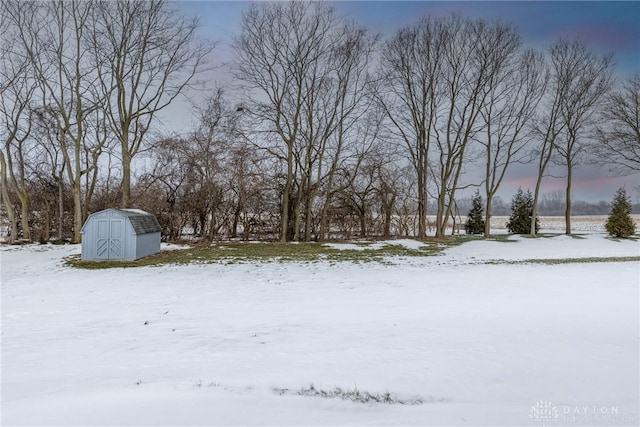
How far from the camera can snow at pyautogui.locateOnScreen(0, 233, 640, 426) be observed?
9.32 feet

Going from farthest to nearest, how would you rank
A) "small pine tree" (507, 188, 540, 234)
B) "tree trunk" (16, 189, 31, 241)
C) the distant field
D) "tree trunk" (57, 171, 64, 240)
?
the distant field, "small pine tree" (507, 188, 540, 234), "tree trunk" (57, 171, 64, 240), "tree trunk" (16, 189, 31, 241)

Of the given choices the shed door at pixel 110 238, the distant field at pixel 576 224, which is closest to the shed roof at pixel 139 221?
the shed door at pixel 110 238

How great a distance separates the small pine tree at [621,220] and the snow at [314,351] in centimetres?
1602

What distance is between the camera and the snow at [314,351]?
284 cm

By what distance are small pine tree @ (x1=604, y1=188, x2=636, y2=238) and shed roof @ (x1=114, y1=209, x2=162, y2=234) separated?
2549cm

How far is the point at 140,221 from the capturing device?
13641 millimetres

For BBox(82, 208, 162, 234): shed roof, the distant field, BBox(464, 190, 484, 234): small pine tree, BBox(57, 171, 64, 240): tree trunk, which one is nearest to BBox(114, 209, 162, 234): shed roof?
BBox(82, 208, 162, 234): shed roof

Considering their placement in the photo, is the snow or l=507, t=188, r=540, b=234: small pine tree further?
l=507, t=188, r=540, b=234: small pine tree

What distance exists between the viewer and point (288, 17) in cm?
1933

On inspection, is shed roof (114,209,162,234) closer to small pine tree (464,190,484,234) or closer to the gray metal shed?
the gray metal shed

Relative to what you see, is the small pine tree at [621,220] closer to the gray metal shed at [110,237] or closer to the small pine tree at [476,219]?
the small pine tree at [476,219]

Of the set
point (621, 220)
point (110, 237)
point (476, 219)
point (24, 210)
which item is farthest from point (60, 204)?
point (621, 220)

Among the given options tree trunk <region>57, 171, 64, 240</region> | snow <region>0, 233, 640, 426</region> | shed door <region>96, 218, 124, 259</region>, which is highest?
tree trunk <region>57, 171, 64, 240</region>

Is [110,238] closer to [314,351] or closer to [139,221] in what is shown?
[139,221]
